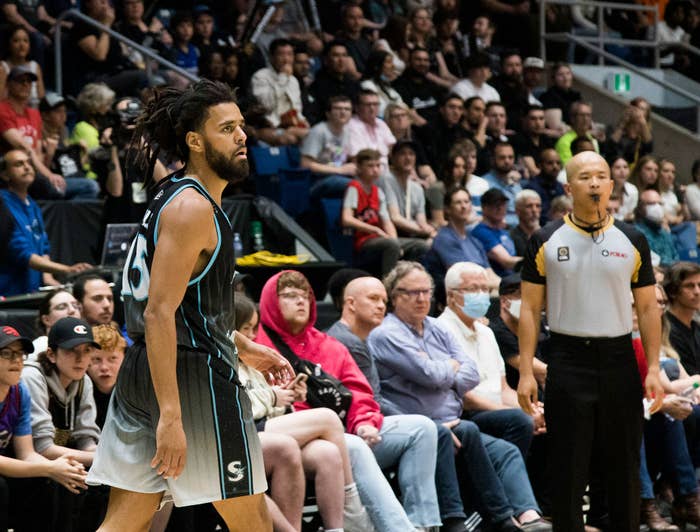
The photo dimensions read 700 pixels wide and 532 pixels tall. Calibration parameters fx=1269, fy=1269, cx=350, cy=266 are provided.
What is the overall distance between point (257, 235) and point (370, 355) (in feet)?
9.95

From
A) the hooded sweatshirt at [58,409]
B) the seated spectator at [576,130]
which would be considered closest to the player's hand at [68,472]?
the hooded sweatshirt at [58,409]

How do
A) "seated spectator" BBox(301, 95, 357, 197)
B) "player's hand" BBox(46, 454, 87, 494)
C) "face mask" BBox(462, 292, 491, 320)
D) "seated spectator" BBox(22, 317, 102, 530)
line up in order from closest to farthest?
"player's hand" BBox(46, 454, 87, 494) → "seated spectator" BBox(22, 317, 102, 530) → "face mask" BBox(462, 292, 491, 320) → "seated spectator" BBox(301, 95, 357, 197)

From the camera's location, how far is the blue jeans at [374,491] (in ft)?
20.5

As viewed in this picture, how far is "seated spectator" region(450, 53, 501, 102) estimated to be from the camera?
528 inches

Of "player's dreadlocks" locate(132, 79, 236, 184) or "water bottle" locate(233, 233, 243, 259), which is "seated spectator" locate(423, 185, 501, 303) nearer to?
"water bottle" locate(233, 233, 243, 259)

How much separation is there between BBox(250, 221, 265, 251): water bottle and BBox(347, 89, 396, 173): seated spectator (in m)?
1.67

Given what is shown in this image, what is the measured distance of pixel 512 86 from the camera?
1404 centimetres

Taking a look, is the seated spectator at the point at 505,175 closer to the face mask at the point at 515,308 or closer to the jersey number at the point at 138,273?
the face mask at the point at 515,308

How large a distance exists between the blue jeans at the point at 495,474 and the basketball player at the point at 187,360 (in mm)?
3189

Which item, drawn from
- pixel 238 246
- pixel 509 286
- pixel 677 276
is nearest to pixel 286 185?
pixel 238 246

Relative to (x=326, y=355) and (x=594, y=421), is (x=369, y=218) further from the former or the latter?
(x=594, y=421)

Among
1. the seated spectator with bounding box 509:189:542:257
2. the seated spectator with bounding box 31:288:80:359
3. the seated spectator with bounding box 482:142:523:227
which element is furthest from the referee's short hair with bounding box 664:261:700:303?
the seated spectator with bounding box 31:288:80:359

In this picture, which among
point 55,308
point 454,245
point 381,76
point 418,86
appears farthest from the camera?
point 418,86

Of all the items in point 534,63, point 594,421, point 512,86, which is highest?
point 534,63
